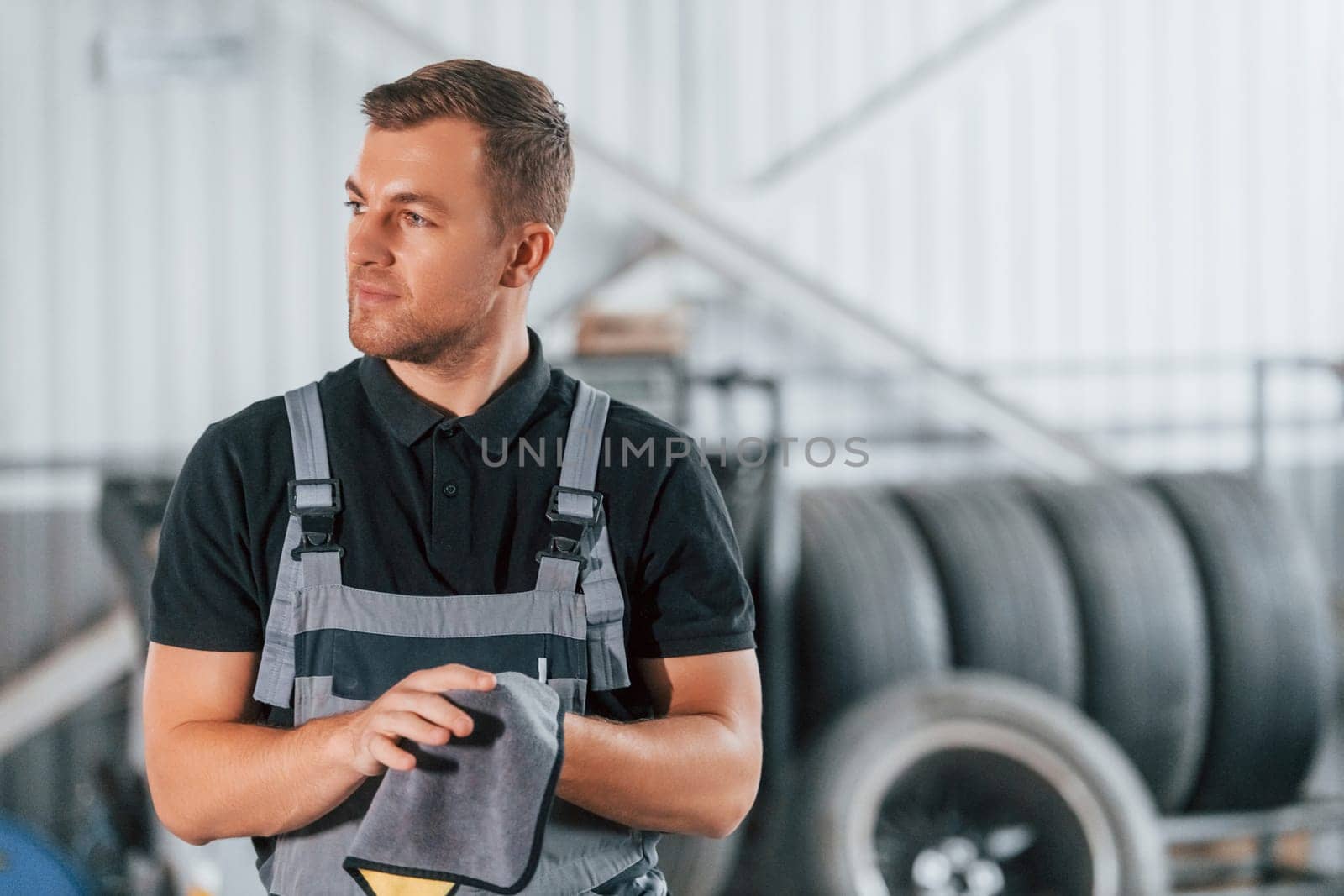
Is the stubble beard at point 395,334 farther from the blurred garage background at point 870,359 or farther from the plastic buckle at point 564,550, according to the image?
the blurred garage background at point 870,359

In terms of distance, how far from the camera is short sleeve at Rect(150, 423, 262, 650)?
3.05ft

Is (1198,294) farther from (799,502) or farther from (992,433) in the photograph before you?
(799,502)

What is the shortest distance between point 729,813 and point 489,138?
536 mm

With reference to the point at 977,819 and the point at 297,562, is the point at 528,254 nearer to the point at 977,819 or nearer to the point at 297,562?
the point at 297,562

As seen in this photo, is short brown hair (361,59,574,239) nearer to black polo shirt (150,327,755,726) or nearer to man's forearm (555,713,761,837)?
black polo shirt (150,327,755,726)

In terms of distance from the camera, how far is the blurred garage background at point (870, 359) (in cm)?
258

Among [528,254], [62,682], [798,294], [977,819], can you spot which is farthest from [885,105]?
[528,254]

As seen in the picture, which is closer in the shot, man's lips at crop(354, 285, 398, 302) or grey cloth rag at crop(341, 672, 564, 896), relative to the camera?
grey cloth rag at crop(341, 672, 564, 896)

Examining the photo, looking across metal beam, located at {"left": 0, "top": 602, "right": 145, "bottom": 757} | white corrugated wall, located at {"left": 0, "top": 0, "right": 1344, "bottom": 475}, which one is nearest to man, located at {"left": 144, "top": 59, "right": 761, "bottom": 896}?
metal beam, located at {"left": 0, "top": 602, "right": 145, "bottom": 757}

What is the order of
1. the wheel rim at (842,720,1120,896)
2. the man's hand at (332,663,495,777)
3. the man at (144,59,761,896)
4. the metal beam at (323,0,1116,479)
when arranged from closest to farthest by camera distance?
1. the man's hand at (332,663,495,777)
2. the man at (144,59,761,896)
3. the wheel rim at (842,720,1120,896)
4. the metal beam at (323,0,1116,479)

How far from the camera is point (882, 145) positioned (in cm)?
404

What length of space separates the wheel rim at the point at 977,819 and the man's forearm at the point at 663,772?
61.5 inches

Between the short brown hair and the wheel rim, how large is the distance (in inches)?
69.5

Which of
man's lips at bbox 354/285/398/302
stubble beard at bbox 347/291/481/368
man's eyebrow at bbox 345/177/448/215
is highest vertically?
man's eyebrow at bbox 345/177/448/215
